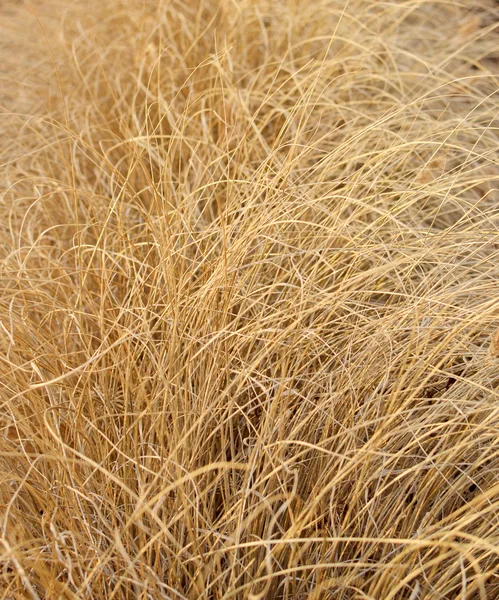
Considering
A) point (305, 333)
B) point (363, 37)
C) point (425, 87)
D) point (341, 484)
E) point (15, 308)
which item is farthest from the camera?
point (363, 37)

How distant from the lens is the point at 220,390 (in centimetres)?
114

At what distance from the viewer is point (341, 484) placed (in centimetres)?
104

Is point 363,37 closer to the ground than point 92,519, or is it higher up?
higher up

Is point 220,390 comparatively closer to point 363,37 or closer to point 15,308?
point 15,308

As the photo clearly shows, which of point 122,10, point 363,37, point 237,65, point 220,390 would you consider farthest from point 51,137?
point 220,390

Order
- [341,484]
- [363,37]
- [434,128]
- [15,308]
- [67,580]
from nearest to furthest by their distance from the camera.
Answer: [67,580]
[341,484]
[15,308]
[434,128]
[363,37]

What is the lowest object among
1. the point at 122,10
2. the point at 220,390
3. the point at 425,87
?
the point at 220,390

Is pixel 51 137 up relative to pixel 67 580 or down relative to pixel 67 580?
up

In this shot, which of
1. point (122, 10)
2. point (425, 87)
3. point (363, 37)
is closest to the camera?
point (425, 87)

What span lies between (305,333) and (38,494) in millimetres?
445

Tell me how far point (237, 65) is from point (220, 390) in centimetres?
102

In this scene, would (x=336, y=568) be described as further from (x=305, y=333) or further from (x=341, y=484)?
(x=305, y=333)

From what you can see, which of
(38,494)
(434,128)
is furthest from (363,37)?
(38,494)

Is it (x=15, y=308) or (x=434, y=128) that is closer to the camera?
(x=15, y=308)
